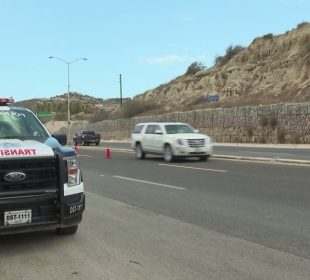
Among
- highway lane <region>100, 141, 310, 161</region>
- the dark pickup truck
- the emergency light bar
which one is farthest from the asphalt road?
the dark pickup truck

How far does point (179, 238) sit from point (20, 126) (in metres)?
2.97

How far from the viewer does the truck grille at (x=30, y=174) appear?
6734 millimetres

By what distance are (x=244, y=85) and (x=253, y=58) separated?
677 centimetres

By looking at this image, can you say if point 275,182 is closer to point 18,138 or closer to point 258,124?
point 18,138

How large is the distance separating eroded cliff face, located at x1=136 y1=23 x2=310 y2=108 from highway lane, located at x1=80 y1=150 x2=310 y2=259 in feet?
130

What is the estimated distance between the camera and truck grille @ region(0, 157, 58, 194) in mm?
6734

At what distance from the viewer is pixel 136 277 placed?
5.94 metres

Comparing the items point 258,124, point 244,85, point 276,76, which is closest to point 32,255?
point 258,124

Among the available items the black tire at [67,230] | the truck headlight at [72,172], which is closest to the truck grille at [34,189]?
the truck headlight at [72,172]

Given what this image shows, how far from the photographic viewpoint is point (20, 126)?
8555 millimetres

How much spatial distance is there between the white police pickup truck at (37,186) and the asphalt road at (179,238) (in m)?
0.45

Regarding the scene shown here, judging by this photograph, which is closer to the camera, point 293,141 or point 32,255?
point 32,255

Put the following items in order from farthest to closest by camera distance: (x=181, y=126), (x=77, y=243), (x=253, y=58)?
(x=253, y=58)
(x=181, y=126)
(x=77, y=243)

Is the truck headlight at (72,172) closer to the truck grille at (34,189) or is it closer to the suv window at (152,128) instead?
the truck grille at (34,189)
